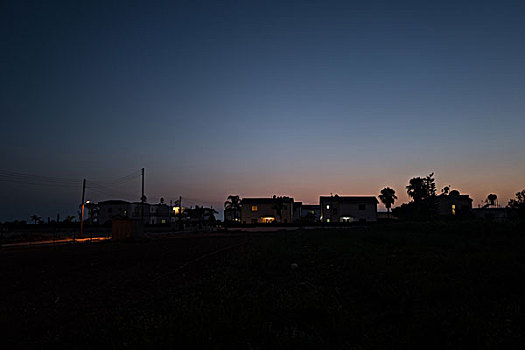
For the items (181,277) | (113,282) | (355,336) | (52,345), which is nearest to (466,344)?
(355,336)

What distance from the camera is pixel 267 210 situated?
89125 mm

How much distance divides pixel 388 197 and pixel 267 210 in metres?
36.3

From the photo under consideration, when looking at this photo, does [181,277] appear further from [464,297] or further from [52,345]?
[464,297]

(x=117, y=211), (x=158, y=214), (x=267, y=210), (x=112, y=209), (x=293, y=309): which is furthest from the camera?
(x=158, y=214)

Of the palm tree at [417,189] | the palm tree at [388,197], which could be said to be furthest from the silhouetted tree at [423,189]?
the palm tree at [388,197]

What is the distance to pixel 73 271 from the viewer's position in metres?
15.5

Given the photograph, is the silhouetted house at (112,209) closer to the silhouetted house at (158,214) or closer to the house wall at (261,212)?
the silhouetted house at (158,214)

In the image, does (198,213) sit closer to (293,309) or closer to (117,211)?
(117,211)

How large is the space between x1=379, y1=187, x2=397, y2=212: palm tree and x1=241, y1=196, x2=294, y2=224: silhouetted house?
1118 inches

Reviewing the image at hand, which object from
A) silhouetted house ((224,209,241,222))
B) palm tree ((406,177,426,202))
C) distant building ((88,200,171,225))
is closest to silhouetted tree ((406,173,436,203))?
palm tree ((406,177,426,202))

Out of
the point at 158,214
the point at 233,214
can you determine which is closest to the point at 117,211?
the point at 158,214

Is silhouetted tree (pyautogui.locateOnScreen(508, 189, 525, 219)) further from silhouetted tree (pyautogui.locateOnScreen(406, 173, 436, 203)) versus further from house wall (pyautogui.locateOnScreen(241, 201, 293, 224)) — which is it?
house wall (pyautogui.locateOnScreen(241, 201, 293, 224))

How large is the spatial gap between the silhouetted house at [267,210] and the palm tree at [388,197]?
93.2 feet

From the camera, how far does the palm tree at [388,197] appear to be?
94562 mm
